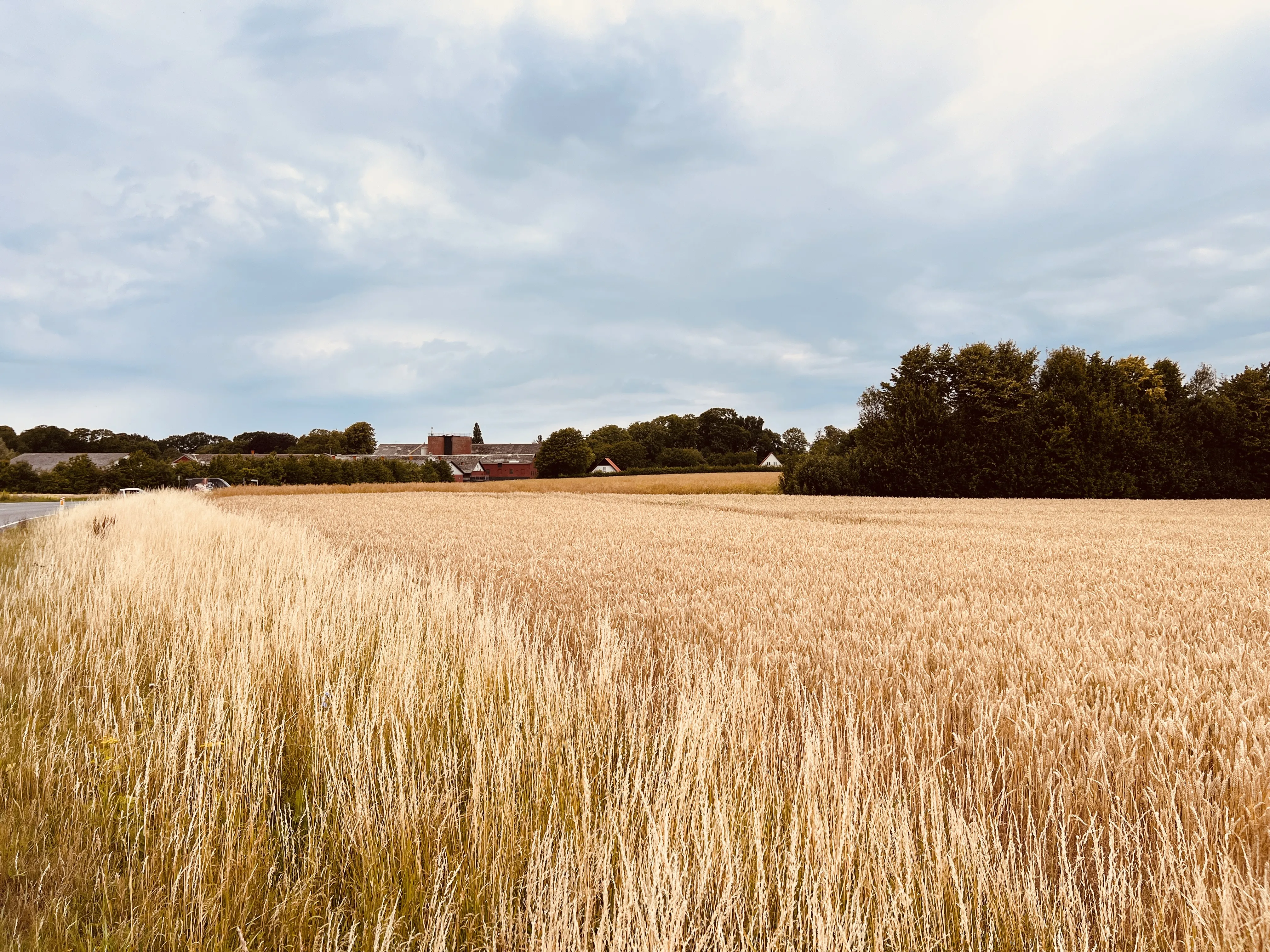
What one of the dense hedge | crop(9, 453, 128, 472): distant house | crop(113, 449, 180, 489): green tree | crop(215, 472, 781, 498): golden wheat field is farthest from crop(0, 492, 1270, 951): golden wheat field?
crop(9, 453, 128, 472): distant house

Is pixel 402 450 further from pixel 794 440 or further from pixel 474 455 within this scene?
pixel 794 440

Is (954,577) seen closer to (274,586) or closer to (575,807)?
(575,807)

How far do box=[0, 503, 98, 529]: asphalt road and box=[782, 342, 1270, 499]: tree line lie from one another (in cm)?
3308

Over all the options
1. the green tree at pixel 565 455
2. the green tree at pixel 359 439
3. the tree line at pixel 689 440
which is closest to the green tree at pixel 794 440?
the tree line at pixel 689 440

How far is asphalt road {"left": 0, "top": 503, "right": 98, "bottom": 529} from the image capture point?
55.9 ft

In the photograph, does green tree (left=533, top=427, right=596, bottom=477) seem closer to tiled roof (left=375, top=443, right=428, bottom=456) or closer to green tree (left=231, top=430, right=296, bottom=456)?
tiled roof (left=375, top=443, right=428, bottom=456)

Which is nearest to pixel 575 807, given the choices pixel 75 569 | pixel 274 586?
pixel 274 586

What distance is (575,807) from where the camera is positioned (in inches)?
77.6

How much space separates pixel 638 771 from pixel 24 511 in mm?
31266

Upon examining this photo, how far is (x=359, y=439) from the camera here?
127125mm

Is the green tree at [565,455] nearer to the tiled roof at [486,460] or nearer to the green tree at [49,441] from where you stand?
the tiled roof at [486,460]

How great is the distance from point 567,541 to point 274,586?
556cm

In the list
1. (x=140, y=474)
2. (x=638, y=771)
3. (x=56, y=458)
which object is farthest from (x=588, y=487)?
(x=56, y=458)

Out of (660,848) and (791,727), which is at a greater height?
(660,848)
